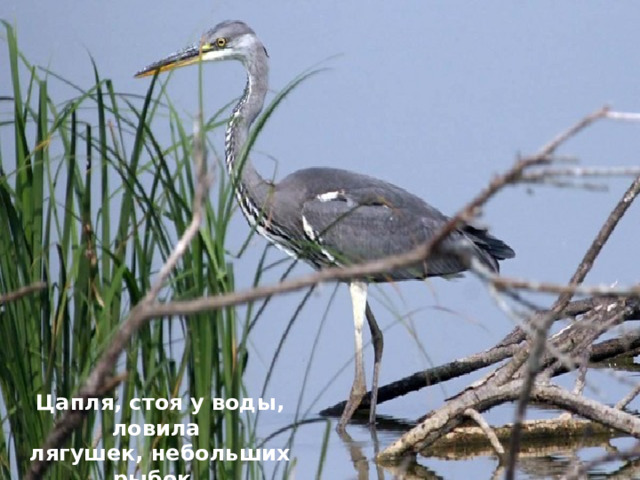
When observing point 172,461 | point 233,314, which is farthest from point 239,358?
point 172,461

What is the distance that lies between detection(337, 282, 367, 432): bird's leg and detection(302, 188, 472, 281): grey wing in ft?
0.53

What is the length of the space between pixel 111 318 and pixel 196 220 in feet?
5.78

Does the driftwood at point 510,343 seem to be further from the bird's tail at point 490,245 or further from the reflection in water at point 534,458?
the bird's tail at point 490,245

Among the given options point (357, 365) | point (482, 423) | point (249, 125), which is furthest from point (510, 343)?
point (249, 125)

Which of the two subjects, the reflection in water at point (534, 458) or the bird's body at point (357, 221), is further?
the bird's body at point (357, 221)

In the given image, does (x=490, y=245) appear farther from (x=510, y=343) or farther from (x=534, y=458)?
(x=534, y=458)

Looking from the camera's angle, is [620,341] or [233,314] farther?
[620,341]

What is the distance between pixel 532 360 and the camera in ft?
4.27

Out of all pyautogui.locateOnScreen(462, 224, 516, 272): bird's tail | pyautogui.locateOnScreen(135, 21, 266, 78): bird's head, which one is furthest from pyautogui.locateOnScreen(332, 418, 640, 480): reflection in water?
pyautogui.locateOnScreen(135, 21, 266, 78): bird's head

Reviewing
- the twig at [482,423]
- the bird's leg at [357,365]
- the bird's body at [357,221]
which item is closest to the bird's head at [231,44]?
the bird's body at [357,221]

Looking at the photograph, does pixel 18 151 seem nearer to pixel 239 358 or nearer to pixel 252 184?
pixel 239 358

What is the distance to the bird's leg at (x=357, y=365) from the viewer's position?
614 cm

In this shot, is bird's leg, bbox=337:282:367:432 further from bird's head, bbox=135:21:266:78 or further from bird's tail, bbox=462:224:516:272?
bird's head, bbox=135:21:266:78

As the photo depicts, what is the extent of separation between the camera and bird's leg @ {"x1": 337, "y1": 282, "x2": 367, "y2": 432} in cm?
614
